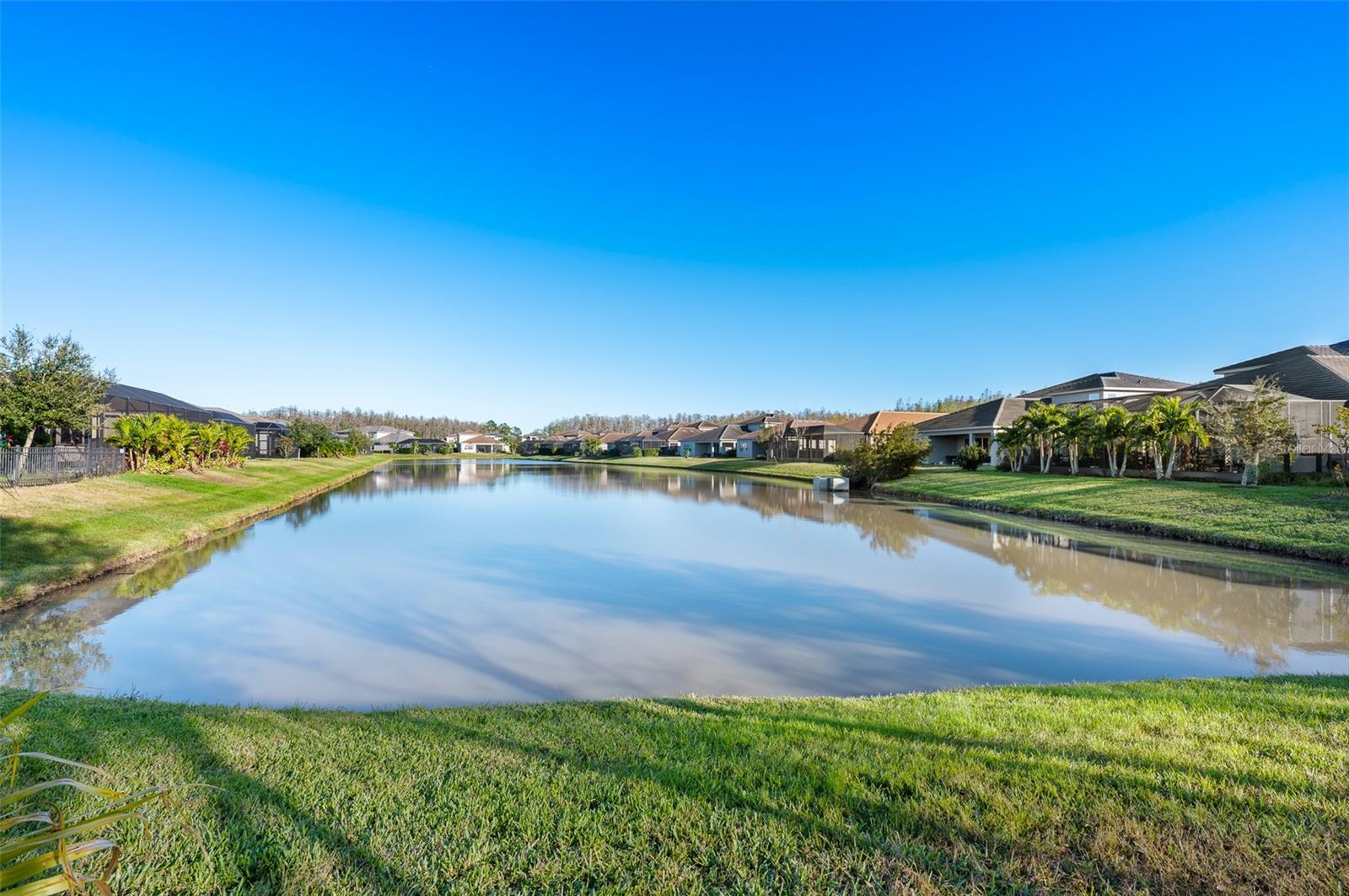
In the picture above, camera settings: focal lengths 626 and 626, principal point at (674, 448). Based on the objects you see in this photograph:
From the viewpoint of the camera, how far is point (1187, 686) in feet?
16.3

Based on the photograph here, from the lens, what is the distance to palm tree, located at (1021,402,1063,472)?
26.1m

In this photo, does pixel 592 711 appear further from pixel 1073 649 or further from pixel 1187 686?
pixel 1073 649

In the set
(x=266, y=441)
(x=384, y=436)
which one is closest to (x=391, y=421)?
(x=384, y=436)

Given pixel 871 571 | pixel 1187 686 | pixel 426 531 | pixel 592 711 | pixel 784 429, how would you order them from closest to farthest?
pixel 592 711 → pixel 1187 686 → pixel 871 571 → pixel 426 531 → pixel 784 429

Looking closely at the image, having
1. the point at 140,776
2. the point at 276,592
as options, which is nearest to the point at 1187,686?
the point at 140,776

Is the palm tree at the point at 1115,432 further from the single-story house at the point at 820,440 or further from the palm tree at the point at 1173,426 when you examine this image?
the single-story house at the point at 820,440

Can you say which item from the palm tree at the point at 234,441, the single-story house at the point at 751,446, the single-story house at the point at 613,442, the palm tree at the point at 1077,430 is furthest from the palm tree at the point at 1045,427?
the single-story house at the point at 613,442

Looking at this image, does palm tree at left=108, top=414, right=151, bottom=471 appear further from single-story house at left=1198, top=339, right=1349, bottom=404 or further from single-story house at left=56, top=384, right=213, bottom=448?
A: single-story house at left=1198, top=339, right=1349, bottom=404

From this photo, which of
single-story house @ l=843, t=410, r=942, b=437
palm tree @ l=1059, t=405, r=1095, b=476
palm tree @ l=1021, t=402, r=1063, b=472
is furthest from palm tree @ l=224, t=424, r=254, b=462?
single-story house @ l=843, t=410, r=942, b=437

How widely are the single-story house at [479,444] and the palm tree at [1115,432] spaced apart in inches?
3409

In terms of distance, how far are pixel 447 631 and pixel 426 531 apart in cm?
911

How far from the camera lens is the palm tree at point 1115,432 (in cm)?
2270

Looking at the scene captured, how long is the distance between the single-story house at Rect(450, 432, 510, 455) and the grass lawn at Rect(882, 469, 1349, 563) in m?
86.2

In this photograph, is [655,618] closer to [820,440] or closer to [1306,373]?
[1306,373]
